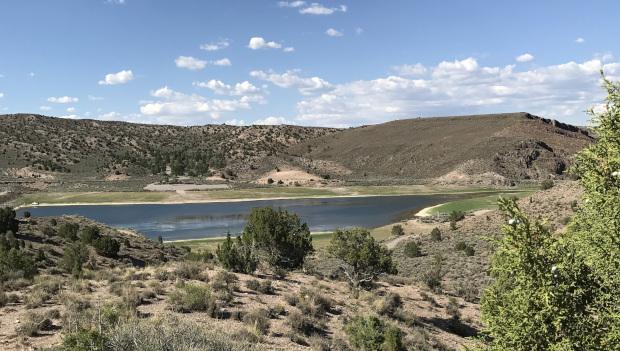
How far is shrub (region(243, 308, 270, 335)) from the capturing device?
18388mm

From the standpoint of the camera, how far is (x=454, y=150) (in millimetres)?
150875

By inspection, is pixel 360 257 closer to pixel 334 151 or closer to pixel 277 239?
pixel 277 239

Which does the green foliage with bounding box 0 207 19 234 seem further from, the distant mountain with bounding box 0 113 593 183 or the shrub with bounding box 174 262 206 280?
the distant mountain with bounding box 0 113 593 183

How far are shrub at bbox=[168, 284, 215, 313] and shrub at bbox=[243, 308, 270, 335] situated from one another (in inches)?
61.8

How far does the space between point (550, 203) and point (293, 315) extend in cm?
5158

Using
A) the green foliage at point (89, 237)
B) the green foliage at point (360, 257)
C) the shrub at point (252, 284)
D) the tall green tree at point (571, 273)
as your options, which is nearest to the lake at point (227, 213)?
the green foliage at point (89, 237)

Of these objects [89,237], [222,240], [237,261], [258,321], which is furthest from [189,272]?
[222,240]

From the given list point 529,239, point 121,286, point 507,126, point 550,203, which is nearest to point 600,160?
point 529,239

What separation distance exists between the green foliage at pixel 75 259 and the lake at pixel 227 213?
30072 mm

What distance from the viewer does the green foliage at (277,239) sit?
108 ft

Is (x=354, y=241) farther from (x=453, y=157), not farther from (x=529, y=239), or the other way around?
(x=453, y=157)

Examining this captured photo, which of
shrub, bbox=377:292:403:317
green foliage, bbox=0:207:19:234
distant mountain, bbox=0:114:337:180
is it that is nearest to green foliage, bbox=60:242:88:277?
green foliage, bbox=0:207:19:234

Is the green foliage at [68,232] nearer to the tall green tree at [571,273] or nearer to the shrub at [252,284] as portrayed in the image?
Answer: the shrub at [252,284]

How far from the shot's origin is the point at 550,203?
2436 inches
